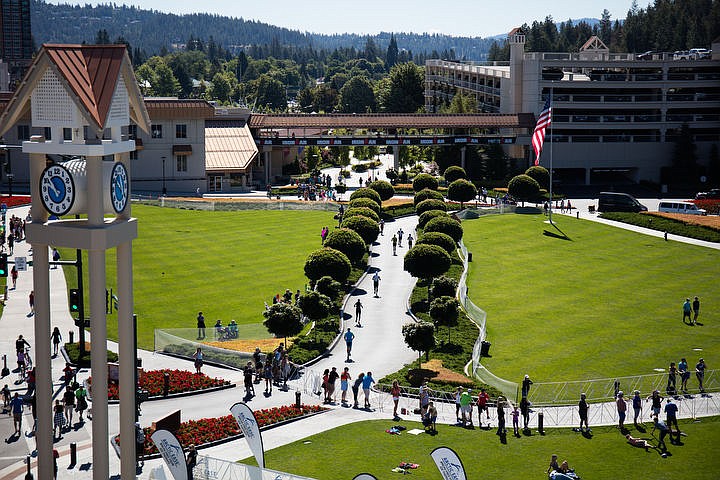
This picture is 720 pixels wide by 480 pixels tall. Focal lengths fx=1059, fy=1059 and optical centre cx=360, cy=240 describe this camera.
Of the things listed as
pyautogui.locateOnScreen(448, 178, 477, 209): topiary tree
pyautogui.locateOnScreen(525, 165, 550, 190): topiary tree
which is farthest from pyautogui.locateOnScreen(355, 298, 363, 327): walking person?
pyautogui.locateOnScreen(525, 165, 550, 190): topiary tree

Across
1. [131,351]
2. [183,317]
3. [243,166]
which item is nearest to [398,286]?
[183,317]

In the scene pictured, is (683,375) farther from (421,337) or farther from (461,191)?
(461,191)

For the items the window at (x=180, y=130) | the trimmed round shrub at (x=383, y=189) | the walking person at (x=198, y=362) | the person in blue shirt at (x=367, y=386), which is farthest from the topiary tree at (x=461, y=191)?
the person in blue shirt at (x=367, y=386)

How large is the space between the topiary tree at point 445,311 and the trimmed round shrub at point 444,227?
19.0 meters

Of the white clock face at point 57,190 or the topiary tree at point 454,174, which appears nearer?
the white clock face at point 57,190

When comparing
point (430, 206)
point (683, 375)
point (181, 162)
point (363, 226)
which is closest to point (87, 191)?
point (683, 375)

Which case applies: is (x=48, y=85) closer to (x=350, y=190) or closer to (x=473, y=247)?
(x=473, y=247)

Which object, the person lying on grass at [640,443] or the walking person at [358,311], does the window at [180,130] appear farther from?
the person lying on grass at [640,443]

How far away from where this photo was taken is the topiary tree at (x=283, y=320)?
47125 mm

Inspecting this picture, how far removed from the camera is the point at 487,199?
3917 inches

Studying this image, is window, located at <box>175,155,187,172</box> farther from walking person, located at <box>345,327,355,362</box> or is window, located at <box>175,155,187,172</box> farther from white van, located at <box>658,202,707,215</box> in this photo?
walking person, located at <box>345,327,355,362</box>

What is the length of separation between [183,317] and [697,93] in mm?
81279

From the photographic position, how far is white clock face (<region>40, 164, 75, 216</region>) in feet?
84.0

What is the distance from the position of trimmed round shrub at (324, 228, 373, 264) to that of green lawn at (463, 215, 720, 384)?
23.2 feet
